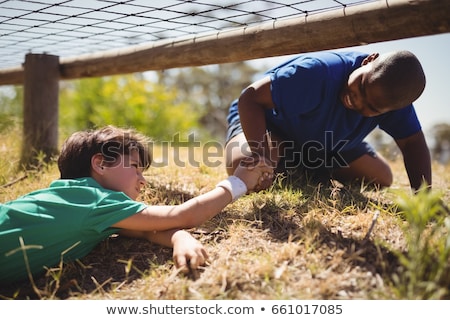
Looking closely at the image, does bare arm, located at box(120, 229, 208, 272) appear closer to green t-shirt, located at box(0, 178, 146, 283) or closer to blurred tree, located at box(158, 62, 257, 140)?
green t-shirt, located at box(0, 178, 146, 283)

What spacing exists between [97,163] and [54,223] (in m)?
0.43

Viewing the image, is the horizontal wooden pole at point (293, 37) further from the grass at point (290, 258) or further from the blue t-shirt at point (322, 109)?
the grass at point (290, 258)

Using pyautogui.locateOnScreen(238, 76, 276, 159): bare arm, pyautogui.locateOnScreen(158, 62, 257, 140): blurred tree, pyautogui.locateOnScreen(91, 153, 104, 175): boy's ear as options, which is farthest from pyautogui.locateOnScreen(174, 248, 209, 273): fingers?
pyautogui.locateOnScreen(158, 62, 257, 140): blurred tree

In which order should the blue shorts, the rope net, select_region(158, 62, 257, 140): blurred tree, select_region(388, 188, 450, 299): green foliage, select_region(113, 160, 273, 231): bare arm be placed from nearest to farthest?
select_region(388, 188, 450, 299): green foliage < select_region(113, 160, 273, 231): bare arm < the rope net < the blue shorts < select_region(158, 62, 257, 140): blurred tree

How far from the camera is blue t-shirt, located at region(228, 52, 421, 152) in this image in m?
2.37

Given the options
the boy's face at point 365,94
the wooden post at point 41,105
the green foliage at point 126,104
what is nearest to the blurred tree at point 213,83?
the green foliage at point 126,104

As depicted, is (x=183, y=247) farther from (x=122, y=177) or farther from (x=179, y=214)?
(x=122, y=177)

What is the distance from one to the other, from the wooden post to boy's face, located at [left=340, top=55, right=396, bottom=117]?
263 cm

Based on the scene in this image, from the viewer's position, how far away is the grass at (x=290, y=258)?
4.27ft

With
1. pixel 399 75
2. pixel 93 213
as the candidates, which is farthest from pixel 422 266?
pixel 93 213

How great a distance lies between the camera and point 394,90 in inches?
79.0

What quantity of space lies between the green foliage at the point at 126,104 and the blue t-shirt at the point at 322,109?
22.7 feet
